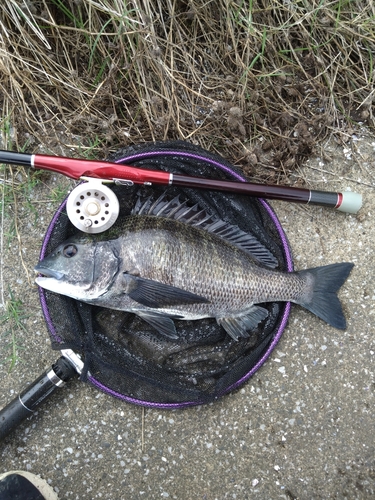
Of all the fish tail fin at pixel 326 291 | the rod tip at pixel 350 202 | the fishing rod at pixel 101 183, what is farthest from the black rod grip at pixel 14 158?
the rod tip at pixel 350 202

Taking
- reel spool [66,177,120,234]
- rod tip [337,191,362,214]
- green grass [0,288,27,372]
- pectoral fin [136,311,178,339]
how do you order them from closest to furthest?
1. reel spool [66,177,120,234]
2. pectoral fin [136,311,178,339]
3. rod tip [337,191,362,214]
4. green grass [0,288,27,372]

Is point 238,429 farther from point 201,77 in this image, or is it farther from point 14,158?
point 201,77

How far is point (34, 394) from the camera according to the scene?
8.50ft

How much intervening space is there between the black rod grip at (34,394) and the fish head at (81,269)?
0.46 meters

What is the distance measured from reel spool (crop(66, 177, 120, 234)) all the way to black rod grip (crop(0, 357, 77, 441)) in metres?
0.82

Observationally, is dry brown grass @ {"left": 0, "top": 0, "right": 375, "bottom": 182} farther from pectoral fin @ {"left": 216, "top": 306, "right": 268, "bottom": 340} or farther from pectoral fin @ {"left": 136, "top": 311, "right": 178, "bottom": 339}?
pectoral fin @ {"left": 136, "top": 311, "right": 178, "bottom": 339}

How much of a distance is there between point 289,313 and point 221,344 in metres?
0.47

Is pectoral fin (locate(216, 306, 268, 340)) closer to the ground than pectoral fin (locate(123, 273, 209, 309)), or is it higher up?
closer to the ground

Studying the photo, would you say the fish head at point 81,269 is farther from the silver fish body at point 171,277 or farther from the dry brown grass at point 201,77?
the dry brown grass at point 201,77

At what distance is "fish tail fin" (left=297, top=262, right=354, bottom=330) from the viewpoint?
2.66 m

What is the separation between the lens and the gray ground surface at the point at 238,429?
276 centimetres

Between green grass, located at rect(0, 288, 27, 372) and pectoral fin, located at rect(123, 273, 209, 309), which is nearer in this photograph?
pectoral fin, located at rect(123, 273, 209, 309)

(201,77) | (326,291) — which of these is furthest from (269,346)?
(201,77)

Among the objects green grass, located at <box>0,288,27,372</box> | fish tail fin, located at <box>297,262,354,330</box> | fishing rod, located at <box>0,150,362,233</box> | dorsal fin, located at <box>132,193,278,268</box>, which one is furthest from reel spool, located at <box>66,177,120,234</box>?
fish tail fin, located at <box>297,262,354,330</box>
